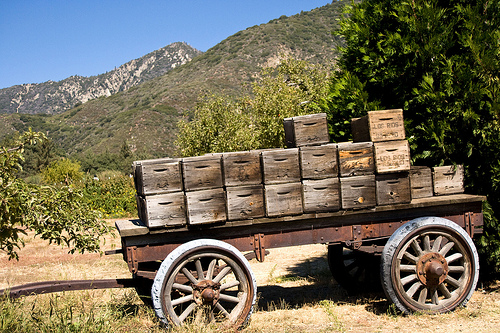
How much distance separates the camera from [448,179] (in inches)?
199

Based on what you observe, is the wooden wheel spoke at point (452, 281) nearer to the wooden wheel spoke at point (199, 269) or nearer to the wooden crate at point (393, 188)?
the wooden crate at point (393, 188)

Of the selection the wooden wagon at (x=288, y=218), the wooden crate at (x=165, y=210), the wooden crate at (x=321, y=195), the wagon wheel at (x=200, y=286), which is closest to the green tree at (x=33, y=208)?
the wooden wagon at (x=288, y=218)

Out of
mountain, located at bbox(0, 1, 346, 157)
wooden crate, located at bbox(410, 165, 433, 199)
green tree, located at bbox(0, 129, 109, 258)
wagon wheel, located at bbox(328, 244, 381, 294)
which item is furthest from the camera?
mountain, located at bbox(0, 1, 346, 157)

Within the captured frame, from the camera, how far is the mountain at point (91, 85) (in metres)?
150

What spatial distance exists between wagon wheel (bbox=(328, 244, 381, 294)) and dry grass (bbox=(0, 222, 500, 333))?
0.18 m

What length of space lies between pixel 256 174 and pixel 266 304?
2.08 m

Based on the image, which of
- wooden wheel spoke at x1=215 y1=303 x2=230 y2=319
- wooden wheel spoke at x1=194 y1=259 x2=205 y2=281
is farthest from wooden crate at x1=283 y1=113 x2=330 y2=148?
wooden wheel spoke at x1=215 y1=303 x2=230 y2=319

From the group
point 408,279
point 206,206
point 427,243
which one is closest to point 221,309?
point 206,206

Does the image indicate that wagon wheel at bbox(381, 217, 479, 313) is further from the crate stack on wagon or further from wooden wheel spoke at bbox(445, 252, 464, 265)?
the crate stack on wagon

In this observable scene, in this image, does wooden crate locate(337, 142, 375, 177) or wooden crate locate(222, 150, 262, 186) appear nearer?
wooden crate locate(222, 150, 262, 186)

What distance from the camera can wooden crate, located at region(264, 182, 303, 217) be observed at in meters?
4.34

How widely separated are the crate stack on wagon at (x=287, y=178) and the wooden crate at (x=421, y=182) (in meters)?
0.11

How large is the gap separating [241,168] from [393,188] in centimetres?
165

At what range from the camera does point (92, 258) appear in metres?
9.68
